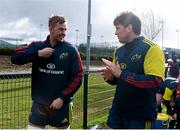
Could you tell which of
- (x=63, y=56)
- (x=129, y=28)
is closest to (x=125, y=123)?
(x=129, y=28)

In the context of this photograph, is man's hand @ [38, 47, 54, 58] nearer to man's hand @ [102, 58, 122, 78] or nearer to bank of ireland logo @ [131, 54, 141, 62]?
man's hand @ [102, 58, 122, 78]

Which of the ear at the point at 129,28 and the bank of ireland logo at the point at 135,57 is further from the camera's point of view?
the ear at the point at 129,28

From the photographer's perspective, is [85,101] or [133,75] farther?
[85,101]

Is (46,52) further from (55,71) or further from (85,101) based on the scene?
(85,101)

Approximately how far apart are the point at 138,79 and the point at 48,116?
1.42 m

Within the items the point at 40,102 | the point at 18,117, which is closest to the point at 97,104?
the point at 18,117

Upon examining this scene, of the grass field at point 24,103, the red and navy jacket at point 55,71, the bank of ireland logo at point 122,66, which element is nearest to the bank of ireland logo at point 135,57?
→ the bank of ireland logo at point 122,66

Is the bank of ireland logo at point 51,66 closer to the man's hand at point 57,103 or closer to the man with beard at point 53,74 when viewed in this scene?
the man with beard at point 53,74

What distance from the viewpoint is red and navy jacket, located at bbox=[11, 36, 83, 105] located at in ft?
16.7

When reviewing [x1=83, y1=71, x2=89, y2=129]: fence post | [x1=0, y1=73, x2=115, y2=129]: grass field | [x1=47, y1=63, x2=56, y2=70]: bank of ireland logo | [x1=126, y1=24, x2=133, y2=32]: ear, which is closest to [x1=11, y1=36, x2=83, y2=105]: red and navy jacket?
[x1=47, y1=63, x2=56, y2=70]: bank of ireland logo

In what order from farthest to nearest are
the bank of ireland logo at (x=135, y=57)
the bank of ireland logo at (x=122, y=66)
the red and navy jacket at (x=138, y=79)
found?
1. the bank of ireland logo at (x=122, y=66)
2. the bank of ireland logo at (x=135, y=57)
3. the red and navy jacket at (x=138, y=79)

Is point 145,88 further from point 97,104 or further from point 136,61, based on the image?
point 97,104

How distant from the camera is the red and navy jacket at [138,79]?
4312 mm

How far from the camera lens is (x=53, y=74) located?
509 cm
